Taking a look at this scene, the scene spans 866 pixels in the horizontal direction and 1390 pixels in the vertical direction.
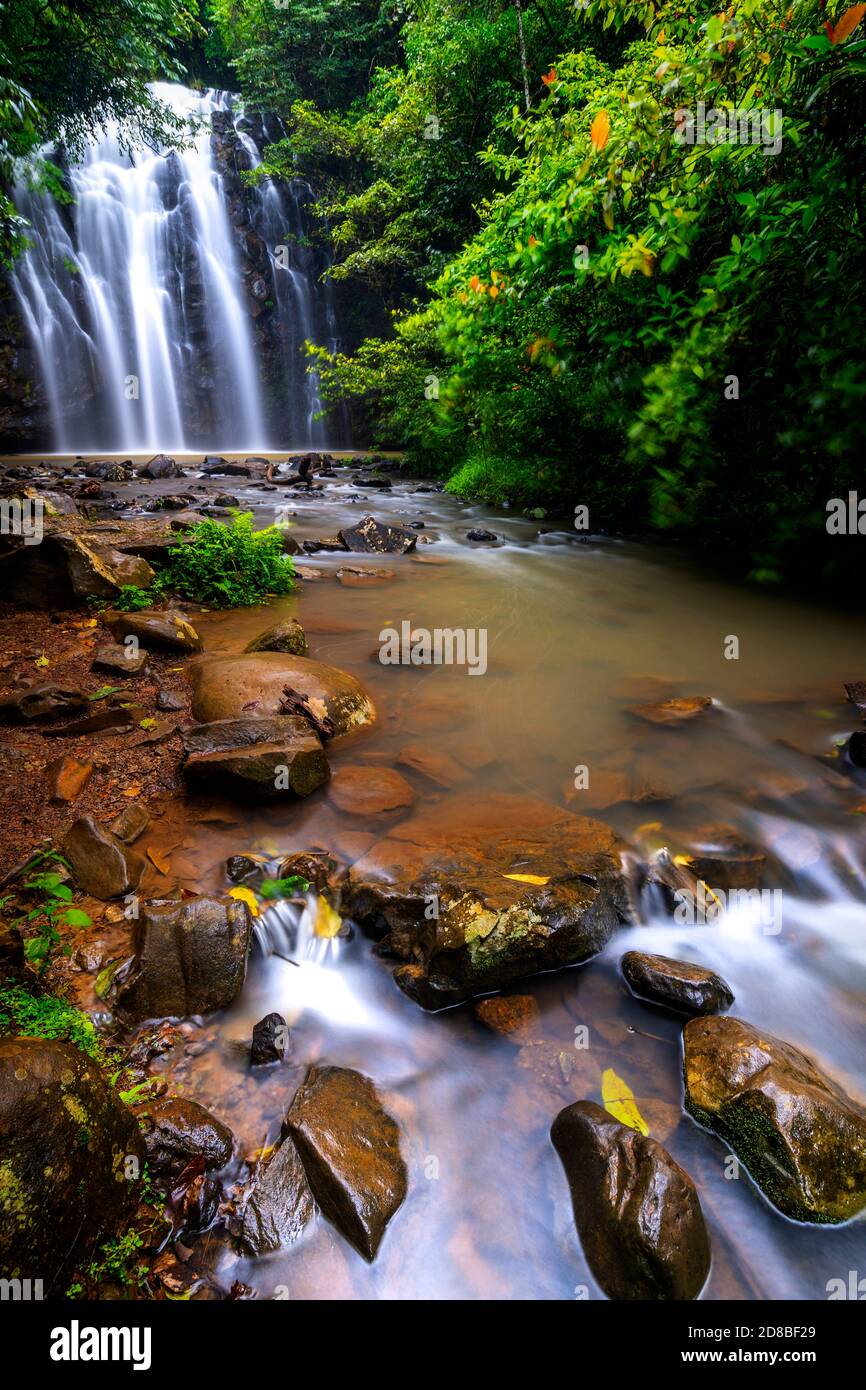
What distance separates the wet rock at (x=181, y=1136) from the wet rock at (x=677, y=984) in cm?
151

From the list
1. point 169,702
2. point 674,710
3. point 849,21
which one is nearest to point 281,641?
point 169,702

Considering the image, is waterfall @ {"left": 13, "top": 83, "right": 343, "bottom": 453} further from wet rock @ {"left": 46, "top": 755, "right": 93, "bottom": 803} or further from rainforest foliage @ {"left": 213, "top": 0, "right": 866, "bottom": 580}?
wet rock @ {"left": 46, "top": 755, "right": 93, "bottom": 803}

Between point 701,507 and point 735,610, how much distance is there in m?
1.92

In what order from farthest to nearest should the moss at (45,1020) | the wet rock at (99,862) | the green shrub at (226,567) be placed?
the green shrub at (226,567) < the wet rock at (99,862) < the moss at (45,1020)

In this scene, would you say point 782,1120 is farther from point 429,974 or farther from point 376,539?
point 376,539

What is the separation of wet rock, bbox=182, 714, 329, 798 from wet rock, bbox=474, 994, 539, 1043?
147 centimetres

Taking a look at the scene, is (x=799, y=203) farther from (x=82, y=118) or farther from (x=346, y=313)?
(x=346, y=313)

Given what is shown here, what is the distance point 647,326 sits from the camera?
680 centimetres

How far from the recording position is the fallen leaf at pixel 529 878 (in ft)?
8.79

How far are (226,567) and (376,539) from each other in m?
3.15

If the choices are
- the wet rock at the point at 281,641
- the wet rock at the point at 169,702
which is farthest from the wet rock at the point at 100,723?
the wet rock at the point at 281,641

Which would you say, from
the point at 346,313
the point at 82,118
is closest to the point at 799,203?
the point at 82,118

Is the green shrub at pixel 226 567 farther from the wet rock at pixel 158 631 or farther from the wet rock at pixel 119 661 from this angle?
the wet rock at pixel 119 661

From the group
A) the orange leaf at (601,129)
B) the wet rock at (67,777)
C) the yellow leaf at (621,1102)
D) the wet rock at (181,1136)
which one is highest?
the orange leaf at (601,129)
